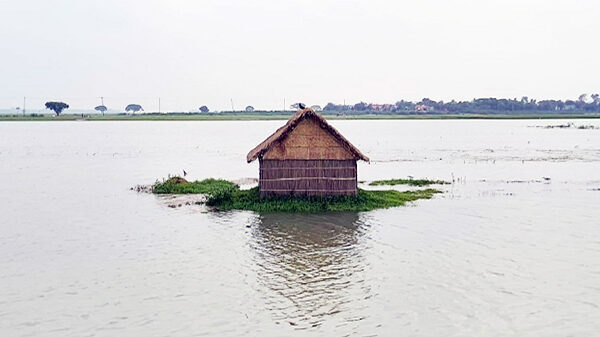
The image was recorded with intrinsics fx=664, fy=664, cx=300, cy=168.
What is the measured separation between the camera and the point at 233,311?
13484 millimetres

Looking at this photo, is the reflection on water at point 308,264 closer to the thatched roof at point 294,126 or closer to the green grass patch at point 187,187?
the thatched roof at point 294,126

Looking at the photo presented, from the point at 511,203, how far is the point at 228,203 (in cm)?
1156

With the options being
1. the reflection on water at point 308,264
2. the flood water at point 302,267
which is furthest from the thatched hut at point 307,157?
the flood water at point 302,267

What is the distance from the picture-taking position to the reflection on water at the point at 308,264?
44.5 ft

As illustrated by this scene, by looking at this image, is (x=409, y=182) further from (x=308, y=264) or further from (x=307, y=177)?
(x=308, y=264)

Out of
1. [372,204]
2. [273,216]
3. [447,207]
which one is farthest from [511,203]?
[273,216]

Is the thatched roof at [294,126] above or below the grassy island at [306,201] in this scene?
above

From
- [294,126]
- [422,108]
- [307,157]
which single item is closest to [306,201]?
[307,157]

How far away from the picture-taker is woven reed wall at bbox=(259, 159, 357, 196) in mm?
24359

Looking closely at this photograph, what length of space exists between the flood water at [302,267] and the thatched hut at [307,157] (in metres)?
1.75

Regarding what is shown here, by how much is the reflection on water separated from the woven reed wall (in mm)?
1404

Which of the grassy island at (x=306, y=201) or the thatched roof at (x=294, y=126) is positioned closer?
the thatched roof at (x=294, y=126)

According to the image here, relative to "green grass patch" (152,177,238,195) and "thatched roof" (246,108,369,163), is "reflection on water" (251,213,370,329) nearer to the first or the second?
"thatched roof" (246,108,369,163)

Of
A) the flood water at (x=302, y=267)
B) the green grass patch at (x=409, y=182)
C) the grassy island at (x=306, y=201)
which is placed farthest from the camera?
the green grass patch at (x=409, y=182)
